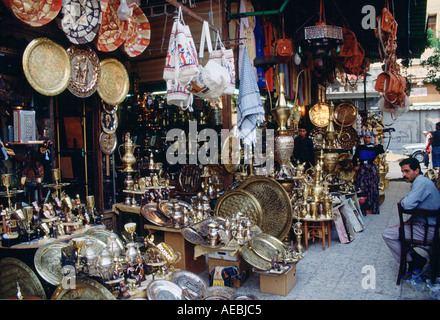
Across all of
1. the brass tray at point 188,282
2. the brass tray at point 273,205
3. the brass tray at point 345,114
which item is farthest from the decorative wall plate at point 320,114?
the brass tray at point 188,282

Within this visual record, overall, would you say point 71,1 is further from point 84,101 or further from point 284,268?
point 284,268

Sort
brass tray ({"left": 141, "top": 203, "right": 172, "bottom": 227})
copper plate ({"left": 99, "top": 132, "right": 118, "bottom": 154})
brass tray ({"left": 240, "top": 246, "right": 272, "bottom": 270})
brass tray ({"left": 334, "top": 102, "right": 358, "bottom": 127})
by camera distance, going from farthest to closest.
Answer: brass tray ({"left": 334, "top": 102, "right": 358, "bottom": 127}) → copper plate ({"left": 99, "top": 132, "right": 118, "bottom": 154}) → brass tray ({"left": 141, "top": 203, "right": 172, "bottom": 227}) → brass tray ({"left": 240, "top": 246, "right": 272, "bottom": 270})

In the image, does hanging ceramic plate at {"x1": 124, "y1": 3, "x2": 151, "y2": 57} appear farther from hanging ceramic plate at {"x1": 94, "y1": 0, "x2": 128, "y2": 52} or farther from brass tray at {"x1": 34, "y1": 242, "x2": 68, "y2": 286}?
brass tray at {"x1": 34, "y1": 242, "x2": 68, "y2": 286}

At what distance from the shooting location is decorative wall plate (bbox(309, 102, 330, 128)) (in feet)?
28.5

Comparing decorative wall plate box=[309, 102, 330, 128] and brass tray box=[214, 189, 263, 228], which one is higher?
decorative wall plate box=[309, 102, 330, 128]

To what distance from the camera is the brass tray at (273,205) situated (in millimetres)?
4691

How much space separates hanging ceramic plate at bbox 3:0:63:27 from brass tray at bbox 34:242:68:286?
2.06 m

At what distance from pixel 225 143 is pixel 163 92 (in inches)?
95.6

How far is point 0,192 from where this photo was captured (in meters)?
3.57

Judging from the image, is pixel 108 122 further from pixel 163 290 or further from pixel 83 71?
pixel 163 290

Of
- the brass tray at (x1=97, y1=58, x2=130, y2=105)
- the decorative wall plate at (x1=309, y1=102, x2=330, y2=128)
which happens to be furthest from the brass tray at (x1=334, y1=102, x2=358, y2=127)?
the brass tray at (x1=97, y1=58, x2=130, y2=105)

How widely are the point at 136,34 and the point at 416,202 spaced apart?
12.5 ft

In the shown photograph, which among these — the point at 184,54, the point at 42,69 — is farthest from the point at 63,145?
the point at 184,54

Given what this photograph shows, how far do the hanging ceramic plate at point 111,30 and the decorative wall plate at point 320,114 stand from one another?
5796 mm
